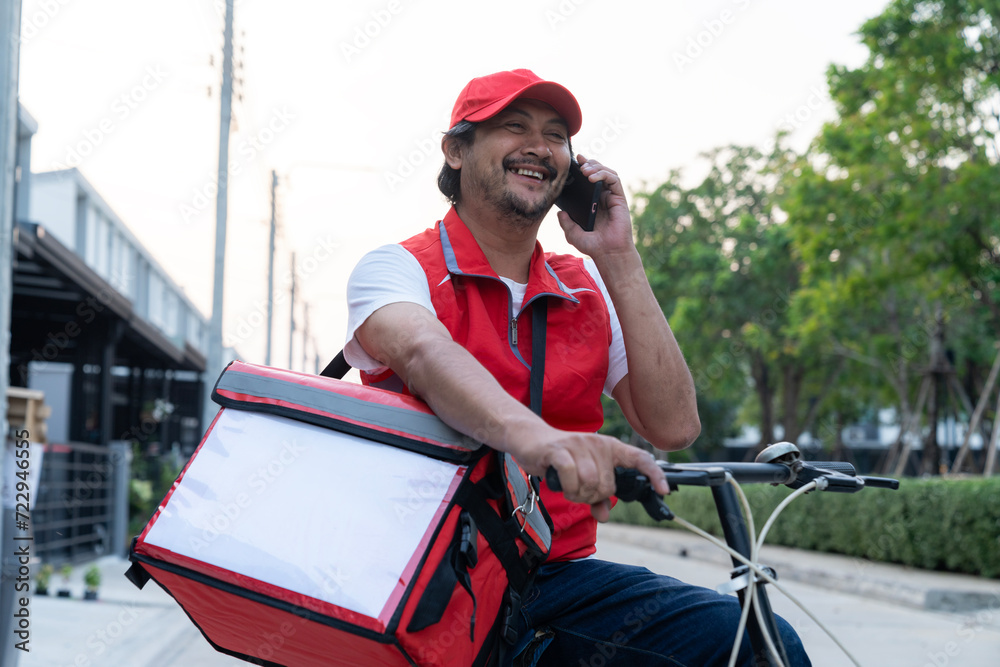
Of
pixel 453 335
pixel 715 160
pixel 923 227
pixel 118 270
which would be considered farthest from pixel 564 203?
pixel 715 160

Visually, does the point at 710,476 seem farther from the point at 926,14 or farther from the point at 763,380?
the point at 763,380

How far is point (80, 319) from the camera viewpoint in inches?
614

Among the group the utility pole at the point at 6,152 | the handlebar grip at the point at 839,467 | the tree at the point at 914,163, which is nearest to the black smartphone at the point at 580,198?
the handlebar grip at the point at 839,467

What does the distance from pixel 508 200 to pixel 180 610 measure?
8.32 metres

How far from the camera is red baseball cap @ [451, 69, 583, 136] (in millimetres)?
2203

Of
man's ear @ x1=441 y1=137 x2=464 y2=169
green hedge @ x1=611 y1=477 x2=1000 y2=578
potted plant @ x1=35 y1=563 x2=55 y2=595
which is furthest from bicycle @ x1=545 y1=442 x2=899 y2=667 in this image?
potted plant @ x1=35 y1=563 x2=55 y2=595

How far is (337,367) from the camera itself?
2.18 metres

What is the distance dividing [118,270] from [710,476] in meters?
17.9

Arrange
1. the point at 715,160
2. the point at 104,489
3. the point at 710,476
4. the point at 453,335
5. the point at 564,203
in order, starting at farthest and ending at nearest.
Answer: the point at 715,160 < the point at 104,489 < the point at 564,203 < the point at 453,335 < the point at 710,476

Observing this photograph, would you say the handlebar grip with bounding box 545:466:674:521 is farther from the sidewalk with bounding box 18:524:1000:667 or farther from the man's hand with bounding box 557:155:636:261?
the sidewalk with bounding box 18:524:1000:667

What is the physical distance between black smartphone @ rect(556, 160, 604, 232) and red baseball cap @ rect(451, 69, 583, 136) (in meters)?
0.14

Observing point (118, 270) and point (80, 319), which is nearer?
point (80, 319)

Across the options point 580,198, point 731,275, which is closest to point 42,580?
point 580,198

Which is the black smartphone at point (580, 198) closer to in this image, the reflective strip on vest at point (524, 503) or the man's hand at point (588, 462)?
the reflective strip on vest at point (524, 503)
